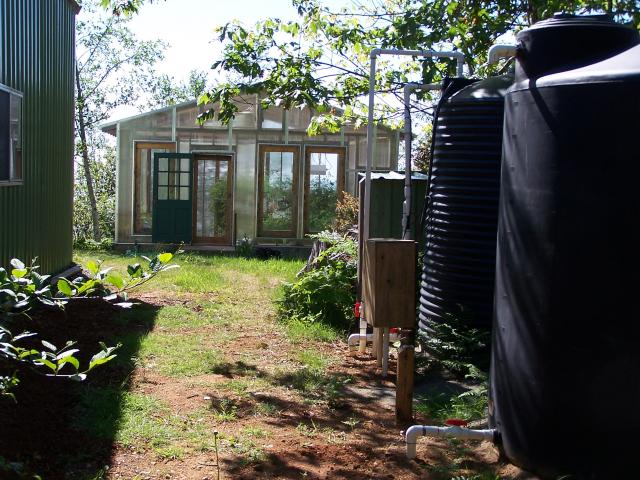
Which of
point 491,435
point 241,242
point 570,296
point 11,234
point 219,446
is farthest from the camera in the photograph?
point 241,242

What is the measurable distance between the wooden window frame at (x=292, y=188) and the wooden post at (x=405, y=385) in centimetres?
1228

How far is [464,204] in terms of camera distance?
6293mm

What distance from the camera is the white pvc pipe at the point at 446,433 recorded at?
416 centimetres

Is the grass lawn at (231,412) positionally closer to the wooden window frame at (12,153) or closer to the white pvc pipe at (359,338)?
the white pvc pipe at (359,338)

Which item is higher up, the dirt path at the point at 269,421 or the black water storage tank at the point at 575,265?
the black water storage tank at the point at 575,265

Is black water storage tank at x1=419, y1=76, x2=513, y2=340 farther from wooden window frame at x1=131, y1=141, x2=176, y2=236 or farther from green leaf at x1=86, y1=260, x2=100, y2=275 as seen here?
wooden window frame at x1=131, y1=141, x2=176, y2=236

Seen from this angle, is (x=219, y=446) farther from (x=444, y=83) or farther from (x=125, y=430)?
(x=444, y=83)

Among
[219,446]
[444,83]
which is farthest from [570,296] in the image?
[444,83]

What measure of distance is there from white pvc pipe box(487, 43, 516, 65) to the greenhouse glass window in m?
4.76

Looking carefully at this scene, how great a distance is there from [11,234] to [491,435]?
5.59 metres

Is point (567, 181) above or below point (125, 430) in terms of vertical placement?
above

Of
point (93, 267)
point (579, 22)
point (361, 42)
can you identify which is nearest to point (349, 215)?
point (361, 42)

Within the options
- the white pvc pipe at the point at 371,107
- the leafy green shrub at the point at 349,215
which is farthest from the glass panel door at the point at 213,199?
the white pvc pipe at the point at 371,107

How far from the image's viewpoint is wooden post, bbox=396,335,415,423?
16.9 feet
